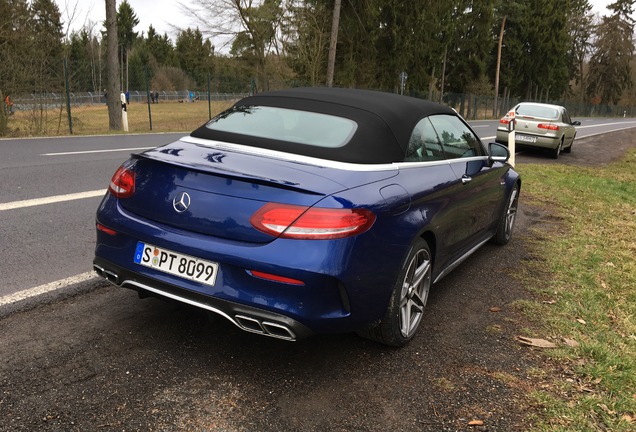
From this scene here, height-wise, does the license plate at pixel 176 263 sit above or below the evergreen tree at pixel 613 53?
below

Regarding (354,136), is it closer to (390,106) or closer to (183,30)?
(390,106)

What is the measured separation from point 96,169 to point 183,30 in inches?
940

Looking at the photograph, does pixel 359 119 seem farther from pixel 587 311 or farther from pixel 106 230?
pixel 587 311

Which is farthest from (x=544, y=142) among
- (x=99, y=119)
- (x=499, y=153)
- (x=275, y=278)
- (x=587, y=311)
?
(x=99, y=119)

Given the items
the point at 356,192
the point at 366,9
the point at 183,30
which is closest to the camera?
the point at 356,192

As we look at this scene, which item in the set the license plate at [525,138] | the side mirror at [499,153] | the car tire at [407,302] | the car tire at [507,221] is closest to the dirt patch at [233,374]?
the car tire at [407,302]

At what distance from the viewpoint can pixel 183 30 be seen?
1174 inches

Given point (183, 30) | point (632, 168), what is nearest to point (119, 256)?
point (632, 168)

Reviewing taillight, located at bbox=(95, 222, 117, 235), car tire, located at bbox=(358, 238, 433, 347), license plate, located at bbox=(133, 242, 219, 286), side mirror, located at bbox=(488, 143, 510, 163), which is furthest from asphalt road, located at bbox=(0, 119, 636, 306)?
side mirror, located at bbox=(488, 143, 510, 163)

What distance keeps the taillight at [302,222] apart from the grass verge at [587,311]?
1361mm

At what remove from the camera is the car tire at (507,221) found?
18.1 feet

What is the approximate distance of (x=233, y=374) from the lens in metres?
2.84

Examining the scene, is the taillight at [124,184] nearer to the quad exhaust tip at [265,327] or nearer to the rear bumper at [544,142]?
the quad exhaust tip at [265,327]

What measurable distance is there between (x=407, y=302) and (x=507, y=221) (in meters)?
2.88
